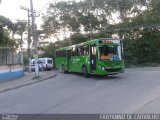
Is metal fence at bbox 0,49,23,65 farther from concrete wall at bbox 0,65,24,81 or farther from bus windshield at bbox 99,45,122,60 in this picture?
bus windshield at bbox 99,45,122,60

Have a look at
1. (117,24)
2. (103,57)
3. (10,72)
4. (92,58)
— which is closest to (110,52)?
(103,57)

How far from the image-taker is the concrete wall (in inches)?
1118

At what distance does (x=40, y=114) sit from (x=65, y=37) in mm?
44805

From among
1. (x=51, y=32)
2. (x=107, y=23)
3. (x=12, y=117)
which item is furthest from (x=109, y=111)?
(x=51, y=32)

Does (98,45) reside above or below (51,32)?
below

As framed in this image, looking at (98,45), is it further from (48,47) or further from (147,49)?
(48,47)

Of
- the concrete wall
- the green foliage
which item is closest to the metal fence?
the concrete wall

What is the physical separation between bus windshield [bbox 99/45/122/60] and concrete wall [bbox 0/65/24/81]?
1000 centimetres

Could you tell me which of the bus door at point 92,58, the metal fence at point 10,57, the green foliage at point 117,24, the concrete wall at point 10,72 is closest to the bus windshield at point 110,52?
the bus door at point 92,58

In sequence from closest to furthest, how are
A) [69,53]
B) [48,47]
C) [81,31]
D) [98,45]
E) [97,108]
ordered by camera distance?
[97,108], [98,45], [69,53], [81,31], [48,47]

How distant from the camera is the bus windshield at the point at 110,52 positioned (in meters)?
23.3

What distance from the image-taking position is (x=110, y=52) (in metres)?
23.6

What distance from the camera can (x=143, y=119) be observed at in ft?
29.8

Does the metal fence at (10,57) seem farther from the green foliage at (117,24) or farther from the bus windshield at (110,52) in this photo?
the green foliage at (117,24)
